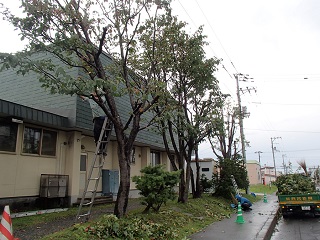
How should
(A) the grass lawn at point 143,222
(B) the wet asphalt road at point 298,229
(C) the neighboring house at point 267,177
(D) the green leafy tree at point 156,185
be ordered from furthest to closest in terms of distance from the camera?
(C) the neighboring house at point 267,177
(D) the green leafy tree at point 156,185
(B) the wet asphalt road at point 298,229
(A) the grass lawn at point 143,222

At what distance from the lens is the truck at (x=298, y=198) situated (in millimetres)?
12242

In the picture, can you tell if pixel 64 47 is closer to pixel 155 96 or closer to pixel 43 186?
pixel 155 96

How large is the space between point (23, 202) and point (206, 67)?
30.8ft

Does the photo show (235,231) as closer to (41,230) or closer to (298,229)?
(298,229)

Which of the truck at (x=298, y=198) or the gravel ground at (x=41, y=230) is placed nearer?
the gravel ground at (x=41, y=230)

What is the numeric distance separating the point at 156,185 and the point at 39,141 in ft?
19.2

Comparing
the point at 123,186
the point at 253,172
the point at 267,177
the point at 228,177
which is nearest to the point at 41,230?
the point at 123,186

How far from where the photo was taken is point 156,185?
9.27 m

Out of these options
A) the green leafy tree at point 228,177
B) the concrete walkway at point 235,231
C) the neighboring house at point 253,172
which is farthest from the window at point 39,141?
the neighboring house at point 253,172

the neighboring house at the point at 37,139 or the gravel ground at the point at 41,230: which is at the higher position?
the neighboring house at the point at 37,139

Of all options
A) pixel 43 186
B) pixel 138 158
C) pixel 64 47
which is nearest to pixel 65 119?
pixel 43 186

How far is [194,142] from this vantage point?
569 inches

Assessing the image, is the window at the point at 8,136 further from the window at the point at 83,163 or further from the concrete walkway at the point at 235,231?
the concrete walkway at the point at 235,231

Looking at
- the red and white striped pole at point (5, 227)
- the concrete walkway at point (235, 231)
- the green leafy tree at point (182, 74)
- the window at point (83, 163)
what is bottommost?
the concrete walkway at point (235, 231)
